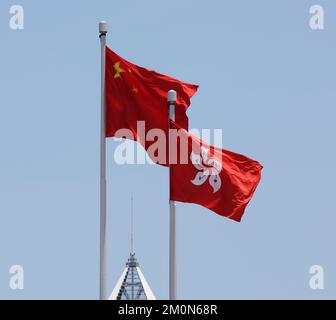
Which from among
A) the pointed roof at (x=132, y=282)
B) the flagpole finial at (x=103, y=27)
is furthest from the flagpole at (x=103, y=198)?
the pointed roof at (x=132, y=282)

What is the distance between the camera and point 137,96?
36.3 meters

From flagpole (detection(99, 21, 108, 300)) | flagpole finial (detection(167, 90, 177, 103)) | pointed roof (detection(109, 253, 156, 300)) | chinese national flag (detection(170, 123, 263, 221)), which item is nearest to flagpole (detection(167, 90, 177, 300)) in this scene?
flagpole finial (detection(167, 90, 177, 103))

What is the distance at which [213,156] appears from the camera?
35.9 meters

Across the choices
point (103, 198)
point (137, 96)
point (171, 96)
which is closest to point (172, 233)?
point (103, 198)

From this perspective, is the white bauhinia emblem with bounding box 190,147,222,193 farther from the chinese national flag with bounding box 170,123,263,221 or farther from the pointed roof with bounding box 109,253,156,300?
the pointed roof with bounding box 109,253,156,300

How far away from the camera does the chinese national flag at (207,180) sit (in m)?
35.2

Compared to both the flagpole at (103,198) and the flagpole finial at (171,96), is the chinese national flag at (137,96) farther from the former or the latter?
the flagpole finial at (171,96)

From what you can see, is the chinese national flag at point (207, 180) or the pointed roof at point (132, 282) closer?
the chinese national flag at point (207, 180)

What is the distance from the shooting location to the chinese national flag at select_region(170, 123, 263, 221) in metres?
35.2
